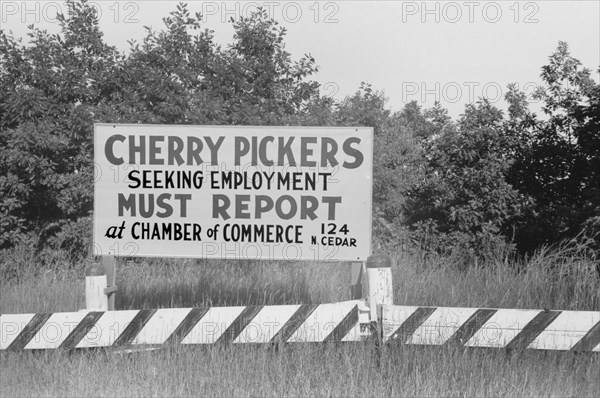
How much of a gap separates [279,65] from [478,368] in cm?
906

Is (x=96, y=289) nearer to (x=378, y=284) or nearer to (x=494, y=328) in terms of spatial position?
(x=378, y=284)

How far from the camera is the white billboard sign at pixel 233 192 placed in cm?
579

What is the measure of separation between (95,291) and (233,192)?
130 centimetres

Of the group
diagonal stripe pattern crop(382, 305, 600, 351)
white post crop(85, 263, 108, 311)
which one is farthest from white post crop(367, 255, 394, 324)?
white post crop(85, 263, 108, 311)

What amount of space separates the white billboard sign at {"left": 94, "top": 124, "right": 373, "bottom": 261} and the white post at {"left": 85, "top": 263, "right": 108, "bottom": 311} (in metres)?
0.58

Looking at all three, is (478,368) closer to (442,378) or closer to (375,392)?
(442,378)

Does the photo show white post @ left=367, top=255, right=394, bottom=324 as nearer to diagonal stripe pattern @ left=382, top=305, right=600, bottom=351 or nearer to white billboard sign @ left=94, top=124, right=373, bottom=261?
diagonal stripe pattern @ left=382, top=305, right=600, bottom=351

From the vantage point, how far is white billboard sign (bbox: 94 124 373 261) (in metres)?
5.79

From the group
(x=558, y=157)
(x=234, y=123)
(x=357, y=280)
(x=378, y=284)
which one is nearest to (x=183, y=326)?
(x=378, y=284)

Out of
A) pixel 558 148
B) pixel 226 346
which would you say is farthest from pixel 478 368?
pixel 558 148

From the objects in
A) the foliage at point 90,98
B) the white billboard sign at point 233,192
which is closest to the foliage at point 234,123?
the foliage at point 90,98

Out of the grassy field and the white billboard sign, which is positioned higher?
the white billboard sign

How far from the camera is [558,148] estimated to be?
47.3 feet

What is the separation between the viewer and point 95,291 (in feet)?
17.5
